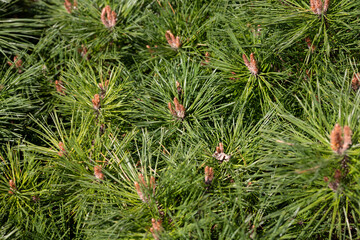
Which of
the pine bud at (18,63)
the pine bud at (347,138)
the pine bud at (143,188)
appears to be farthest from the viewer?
the pine bud at (18,63)

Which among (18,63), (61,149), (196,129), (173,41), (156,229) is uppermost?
(173,41)

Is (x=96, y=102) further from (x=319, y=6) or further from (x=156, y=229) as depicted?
(x=319, y=6)

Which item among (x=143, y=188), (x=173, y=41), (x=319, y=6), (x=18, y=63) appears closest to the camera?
(x=143, y=188)

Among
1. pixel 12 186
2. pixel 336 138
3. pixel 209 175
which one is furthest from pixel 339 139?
pixel 12 186

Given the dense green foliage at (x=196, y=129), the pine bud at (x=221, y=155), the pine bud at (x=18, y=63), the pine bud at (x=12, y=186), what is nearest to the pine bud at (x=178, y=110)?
the dense green foliage at (x=196, y=129)

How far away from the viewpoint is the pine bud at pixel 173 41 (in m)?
0.97

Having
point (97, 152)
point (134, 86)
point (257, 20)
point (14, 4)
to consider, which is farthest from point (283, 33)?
point (14, 4)

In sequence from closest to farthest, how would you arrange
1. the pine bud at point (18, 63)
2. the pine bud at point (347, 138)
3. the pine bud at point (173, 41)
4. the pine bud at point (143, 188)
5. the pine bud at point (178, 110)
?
1. the pine bud at point (347, 138)
2. the pine bud at point (143, 188)
3. the pine bud at point (178, 110)
4. the pine bud at point (173, 41)
5. the pine bud at point (18, 63)

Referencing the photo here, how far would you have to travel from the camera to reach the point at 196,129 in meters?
0.83

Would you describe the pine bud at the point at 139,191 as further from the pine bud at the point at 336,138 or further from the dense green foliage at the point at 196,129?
the pine bud at the point at 336,138

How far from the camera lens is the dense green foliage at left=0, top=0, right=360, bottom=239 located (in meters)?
0.66

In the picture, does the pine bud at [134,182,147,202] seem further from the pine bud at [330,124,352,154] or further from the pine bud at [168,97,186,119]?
the pine bud at [330,124,352,154]

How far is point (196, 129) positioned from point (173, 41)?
263 mm

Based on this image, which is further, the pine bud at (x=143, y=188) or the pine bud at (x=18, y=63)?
the pine bud at (x=18, y=63)
